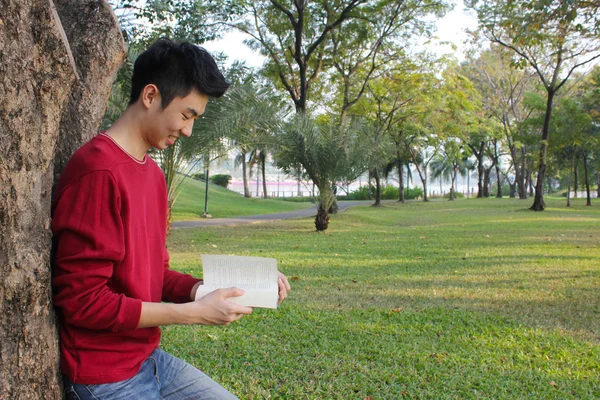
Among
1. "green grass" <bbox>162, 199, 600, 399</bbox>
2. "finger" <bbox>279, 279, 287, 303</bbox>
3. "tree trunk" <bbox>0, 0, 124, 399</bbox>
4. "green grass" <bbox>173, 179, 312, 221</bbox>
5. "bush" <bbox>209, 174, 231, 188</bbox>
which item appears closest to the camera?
"tree trunk" <bbox>0, 0, 124, 399</bbox>

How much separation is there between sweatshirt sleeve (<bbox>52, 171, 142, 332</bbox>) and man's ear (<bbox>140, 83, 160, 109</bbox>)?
0.30 meters

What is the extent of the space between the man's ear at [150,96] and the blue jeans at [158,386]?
798 mm

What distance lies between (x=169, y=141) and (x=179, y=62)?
0.82 feet

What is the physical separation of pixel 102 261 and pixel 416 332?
365 cm

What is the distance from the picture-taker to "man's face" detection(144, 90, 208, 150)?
164cm

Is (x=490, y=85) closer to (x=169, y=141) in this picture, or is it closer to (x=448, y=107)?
(x=448, y=107)

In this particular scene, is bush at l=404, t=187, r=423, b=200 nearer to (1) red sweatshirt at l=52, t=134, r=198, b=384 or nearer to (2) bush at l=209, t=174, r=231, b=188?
(2) bush at l=209, t=174, r=231, b=188

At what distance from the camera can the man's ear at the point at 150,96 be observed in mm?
1630

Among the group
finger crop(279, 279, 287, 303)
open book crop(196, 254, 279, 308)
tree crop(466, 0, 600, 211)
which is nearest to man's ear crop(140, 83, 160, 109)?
open book crop(196, 254, 279, 308)

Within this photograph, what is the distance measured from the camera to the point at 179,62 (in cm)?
164

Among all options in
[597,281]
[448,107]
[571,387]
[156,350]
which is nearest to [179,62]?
[156,350]

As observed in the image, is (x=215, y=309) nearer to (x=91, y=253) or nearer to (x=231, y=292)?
(x=231, y=292)

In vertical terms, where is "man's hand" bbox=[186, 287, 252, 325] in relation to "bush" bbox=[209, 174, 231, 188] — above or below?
below

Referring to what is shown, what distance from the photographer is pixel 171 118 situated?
1647mm
